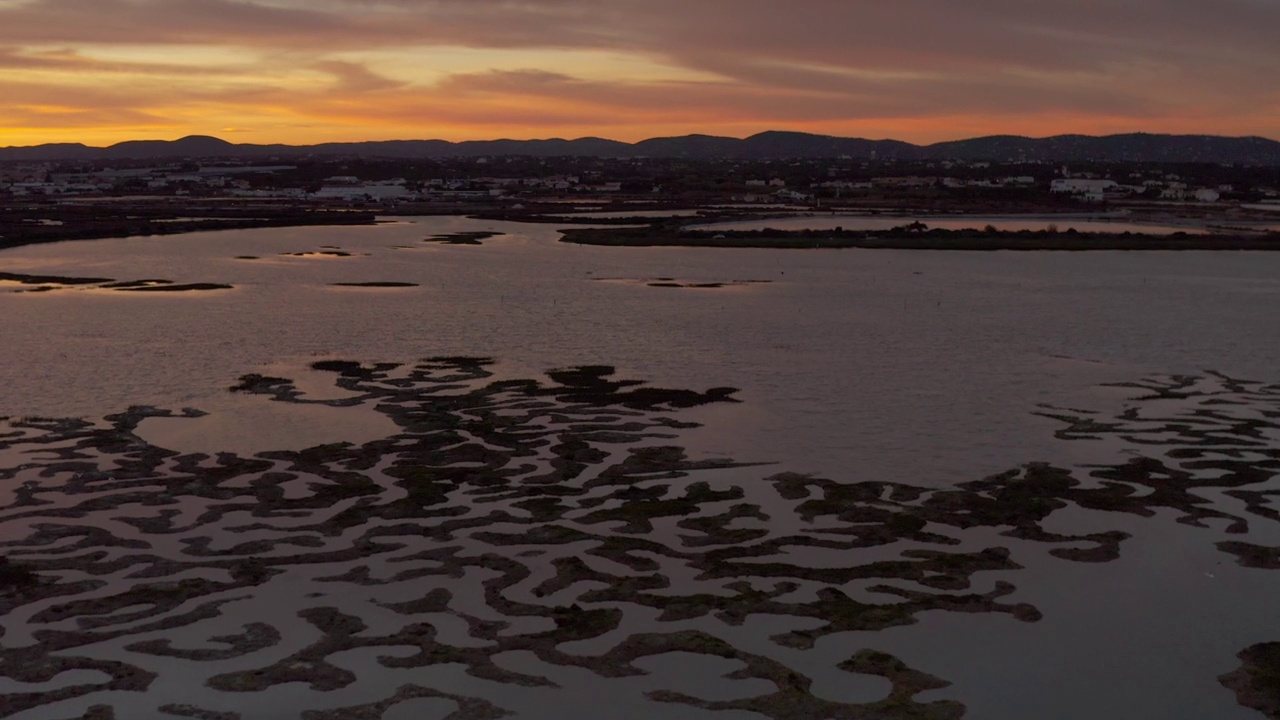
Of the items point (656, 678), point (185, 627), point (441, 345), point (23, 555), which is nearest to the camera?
point (656, 678)

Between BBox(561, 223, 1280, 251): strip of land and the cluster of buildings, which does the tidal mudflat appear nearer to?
BBox(561, 223, 1280, 251): strip of land

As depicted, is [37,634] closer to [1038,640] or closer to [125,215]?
[1038,640]

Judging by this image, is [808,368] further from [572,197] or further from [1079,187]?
[1079,187]

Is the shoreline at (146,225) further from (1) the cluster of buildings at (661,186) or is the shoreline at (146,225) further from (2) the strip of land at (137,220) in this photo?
(1) the cluster of buildings at (661,186)

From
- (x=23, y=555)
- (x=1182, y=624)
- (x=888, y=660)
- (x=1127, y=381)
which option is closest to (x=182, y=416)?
(x=23, y=555)

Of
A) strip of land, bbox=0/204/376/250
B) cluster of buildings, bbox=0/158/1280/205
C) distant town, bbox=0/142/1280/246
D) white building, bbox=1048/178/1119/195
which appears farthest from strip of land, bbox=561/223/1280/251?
white building, bbox=1048/178/1119/195

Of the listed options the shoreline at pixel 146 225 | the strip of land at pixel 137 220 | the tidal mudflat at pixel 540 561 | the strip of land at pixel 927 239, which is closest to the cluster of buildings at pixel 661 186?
the strip of land at pixel 137 220
